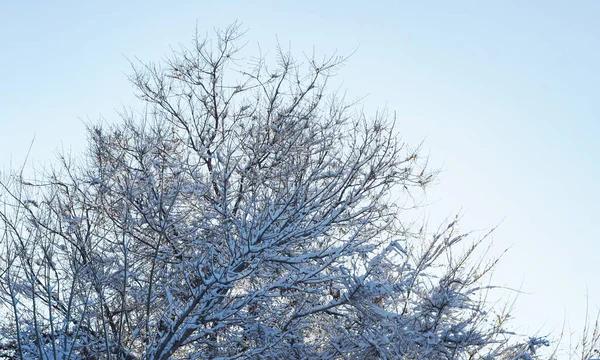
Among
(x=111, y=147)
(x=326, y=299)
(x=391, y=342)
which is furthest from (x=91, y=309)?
(x=391, y=342)

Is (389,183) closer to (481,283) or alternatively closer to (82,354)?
(481,283)

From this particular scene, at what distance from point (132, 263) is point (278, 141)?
10.7 feet

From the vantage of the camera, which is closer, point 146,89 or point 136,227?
point 136,227

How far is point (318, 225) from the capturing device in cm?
750

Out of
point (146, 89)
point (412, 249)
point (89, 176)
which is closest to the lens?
point (412, 249)

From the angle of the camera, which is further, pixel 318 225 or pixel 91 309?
pixel 91 309

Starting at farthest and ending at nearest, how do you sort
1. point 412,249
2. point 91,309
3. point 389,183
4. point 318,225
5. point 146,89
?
point 146,89, point 389,183, point 412,249, point 91,309, point 318,225

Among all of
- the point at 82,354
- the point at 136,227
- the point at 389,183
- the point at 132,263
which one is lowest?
the point at 82,354

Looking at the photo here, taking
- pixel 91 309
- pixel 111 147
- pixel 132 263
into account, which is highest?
pixel 111 147

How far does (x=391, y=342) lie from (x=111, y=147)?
599 cm

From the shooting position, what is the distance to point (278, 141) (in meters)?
9.77

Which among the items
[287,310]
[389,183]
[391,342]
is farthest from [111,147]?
[391,342]

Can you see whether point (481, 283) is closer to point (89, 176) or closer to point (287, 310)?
point (287, 310)

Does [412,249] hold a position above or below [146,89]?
below
